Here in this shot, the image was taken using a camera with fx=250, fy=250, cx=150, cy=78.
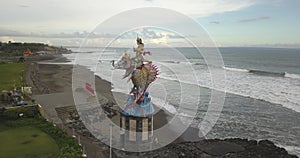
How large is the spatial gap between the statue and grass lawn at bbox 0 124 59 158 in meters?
5.21

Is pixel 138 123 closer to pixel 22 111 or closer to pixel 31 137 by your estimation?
pixel 31 137

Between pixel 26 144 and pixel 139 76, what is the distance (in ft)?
28.2

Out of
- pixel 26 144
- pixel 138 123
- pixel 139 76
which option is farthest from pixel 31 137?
pixel 139 76

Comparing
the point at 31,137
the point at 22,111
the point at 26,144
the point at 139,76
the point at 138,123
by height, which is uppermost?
the point at 139,76

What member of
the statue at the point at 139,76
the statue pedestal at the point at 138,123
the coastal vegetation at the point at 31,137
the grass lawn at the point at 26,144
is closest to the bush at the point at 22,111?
the coastal vegetation at the point at 31,137

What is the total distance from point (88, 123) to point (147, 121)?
1039 cm

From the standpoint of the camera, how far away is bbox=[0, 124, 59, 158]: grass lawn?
1430 cm

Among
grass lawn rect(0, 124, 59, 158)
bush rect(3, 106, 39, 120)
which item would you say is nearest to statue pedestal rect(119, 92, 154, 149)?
grass lawn rect(0, 124, 59, 158)

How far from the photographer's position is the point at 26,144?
1559 centimetres

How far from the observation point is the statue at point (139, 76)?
12996 millimetres

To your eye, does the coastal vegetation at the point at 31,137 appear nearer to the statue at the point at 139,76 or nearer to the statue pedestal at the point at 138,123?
the statue pedestal at the point at 138,123

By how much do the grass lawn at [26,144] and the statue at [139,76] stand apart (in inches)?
205

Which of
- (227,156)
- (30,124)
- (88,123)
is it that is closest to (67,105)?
(88,123)

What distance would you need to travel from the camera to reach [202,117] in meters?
27.9
